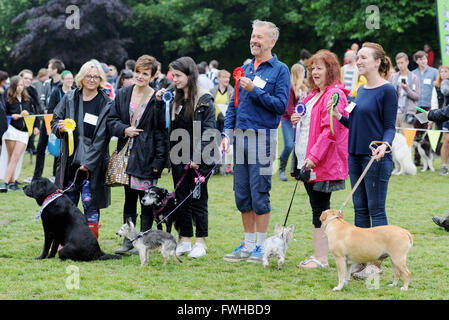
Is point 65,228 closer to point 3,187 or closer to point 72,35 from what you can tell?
point 3,187

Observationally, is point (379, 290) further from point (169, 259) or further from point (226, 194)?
point (226, 194)

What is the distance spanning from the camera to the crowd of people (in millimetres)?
5172

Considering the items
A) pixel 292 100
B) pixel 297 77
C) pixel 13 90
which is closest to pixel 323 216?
pixel 292 100

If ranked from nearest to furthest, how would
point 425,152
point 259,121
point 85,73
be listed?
point 259,121 → point 85,73 → point 425,152

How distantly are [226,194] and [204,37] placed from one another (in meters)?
20.0

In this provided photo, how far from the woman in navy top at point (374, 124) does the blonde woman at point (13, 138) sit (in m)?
6.94

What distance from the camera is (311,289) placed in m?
5.00

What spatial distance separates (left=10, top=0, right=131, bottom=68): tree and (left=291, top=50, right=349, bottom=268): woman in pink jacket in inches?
927

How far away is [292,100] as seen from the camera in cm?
1100

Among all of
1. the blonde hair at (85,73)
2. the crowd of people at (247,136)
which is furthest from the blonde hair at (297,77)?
the blonde hair at (85,73)

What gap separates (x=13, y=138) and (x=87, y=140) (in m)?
4.68

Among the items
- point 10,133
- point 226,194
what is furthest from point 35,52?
point 226,194

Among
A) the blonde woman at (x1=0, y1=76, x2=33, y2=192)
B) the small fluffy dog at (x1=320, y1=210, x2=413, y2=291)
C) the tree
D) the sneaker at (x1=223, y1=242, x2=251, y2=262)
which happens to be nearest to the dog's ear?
the small fluffy dog at (x1=320, y1=210, x2=413, y2=291)

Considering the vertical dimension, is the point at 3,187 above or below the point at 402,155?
below
